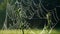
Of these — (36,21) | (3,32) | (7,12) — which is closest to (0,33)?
(3,32)

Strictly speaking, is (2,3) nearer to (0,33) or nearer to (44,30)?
(0,33)

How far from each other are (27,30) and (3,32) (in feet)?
1.43

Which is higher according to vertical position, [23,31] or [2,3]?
[2,3]

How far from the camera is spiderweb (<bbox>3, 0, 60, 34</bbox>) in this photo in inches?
165

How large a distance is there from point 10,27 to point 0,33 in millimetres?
209

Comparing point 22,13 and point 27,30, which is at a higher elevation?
point 22,13

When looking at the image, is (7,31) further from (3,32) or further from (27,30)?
(27,30)

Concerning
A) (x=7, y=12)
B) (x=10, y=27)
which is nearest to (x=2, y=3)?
(x=7, y=12)

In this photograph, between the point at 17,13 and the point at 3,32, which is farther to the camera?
the point at 3,32

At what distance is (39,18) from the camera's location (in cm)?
422

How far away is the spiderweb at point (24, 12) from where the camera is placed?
A: 4.20m

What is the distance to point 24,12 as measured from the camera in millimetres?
4266

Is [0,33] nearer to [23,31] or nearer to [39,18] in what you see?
[23,31]

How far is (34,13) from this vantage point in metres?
4.29
